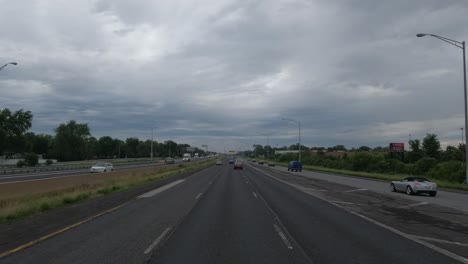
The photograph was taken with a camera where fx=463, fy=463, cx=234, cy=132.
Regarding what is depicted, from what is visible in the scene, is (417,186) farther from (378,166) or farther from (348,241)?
(378,166)

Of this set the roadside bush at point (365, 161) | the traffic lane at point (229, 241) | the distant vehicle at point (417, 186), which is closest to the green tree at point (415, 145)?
the roadside bush at point (365, 161)

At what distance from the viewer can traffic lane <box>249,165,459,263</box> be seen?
9094mm

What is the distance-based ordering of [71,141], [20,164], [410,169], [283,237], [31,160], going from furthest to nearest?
[71,141] → [31,160] → [20,164] → [410,169] → [283,237]

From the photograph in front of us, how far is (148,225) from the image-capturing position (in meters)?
13.9

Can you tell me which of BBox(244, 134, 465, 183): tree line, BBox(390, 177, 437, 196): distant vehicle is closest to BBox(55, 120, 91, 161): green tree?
BBox(244, 134, 465, 183): tree line

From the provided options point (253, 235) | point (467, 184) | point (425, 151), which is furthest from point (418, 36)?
point (425, 151)

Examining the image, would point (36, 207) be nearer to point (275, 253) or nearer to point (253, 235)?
point (253, 235)

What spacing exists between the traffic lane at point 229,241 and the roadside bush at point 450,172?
1403 inches

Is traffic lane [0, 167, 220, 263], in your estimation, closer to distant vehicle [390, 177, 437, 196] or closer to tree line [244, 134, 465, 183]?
distant vehicle [390, 177, 437, 196]

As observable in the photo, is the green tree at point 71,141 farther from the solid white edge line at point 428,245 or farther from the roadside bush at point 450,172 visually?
the solid white edge line at point 428,245

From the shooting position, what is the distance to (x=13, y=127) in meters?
116

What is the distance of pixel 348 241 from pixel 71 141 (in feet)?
547

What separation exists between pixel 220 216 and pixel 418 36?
2152cm

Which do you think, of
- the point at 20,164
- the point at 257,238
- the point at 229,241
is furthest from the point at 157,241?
the point at 20,164
